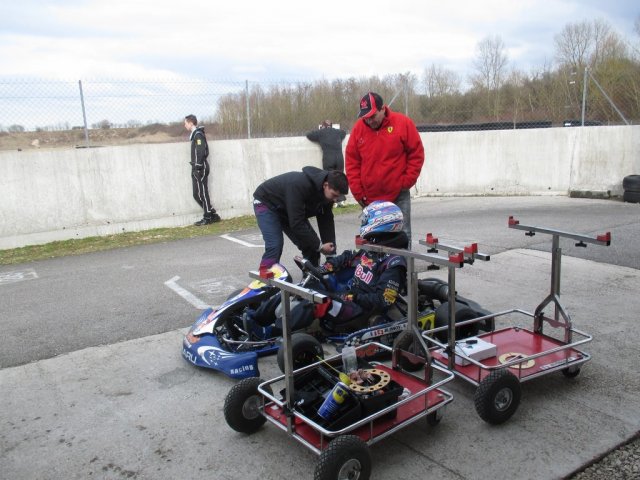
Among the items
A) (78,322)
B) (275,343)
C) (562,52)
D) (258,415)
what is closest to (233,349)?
(275,343)

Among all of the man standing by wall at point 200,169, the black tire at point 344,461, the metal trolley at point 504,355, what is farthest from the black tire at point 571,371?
the man standing by wall at point 200,169

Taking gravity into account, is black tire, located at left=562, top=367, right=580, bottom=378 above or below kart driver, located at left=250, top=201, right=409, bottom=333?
below

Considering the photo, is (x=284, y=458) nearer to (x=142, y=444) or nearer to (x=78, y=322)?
(x=142, y=444)

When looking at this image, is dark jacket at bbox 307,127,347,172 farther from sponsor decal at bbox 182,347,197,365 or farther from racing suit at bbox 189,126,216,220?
sponsor decal at bbox 182,347,197,365

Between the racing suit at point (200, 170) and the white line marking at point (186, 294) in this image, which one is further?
the racing suit at point (200, 170)

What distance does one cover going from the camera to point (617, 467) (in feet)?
9.97

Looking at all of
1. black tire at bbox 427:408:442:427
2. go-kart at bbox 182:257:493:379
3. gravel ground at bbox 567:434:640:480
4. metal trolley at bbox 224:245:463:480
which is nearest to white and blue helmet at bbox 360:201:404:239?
go-kart at bbox 182:257:493:379

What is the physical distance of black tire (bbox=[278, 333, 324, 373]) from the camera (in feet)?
12.9

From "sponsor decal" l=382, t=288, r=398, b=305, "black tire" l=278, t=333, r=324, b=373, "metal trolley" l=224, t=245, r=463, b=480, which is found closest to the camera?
"metal trolley" l=224, t=245, r=463, b=480

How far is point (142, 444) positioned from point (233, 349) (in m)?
1.15

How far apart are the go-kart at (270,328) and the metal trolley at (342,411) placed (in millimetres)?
581

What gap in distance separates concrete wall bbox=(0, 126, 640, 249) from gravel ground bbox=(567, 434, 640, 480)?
8.83 metres

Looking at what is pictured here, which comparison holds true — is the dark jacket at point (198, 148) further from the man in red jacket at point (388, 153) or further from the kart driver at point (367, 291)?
the kart driver at point (367, 291)

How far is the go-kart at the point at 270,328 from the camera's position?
13.7 ft
